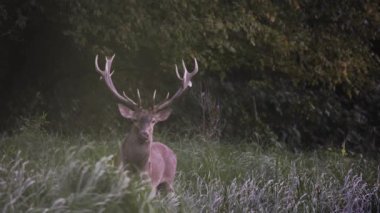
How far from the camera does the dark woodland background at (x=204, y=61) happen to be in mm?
12875

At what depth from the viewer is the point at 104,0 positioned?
12641mm

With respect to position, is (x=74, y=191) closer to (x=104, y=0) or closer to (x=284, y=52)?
(x=104, y=0)

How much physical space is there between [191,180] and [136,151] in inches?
33.7

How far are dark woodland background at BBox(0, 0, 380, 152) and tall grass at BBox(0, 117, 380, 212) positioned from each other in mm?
1304

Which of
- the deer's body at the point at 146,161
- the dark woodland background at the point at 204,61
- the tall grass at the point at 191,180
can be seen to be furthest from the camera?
the dark woodland background at the point at 204,61

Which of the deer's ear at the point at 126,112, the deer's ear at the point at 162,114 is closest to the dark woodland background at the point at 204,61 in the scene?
the deer's ear at the point at 162,114

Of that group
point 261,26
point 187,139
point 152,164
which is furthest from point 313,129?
point 152,164

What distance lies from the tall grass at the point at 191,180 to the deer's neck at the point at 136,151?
25 cm

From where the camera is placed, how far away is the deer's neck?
9.03 metres

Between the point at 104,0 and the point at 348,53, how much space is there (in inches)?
168

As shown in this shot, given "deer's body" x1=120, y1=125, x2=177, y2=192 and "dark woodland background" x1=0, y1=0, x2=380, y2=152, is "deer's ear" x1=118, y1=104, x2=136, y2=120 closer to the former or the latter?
"deer's body" x1=120, y1=125, x2=177, y2=192

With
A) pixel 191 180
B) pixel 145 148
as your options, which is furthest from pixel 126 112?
pixel 191 180

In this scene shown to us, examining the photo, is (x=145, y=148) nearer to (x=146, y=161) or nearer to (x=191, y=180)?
(x=146, y=161)

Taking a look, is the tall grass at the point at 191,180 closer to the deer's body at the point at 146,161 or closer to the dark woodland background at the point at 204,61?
the deer's body at the point at 146,161
